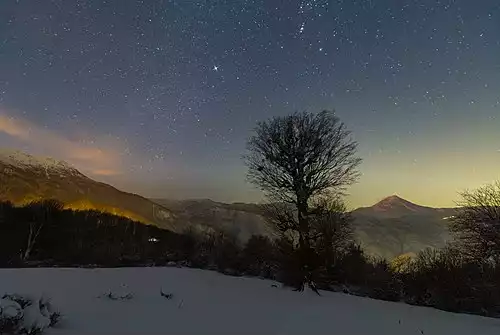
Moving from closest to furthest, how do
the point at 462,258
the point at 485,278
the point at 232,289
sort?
the point at 232,289 < the point at 485,278 < the point at 462,258

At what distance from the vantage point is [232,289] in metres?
8.11

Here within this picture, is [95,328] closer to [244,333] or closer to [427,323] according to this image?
[244,333]

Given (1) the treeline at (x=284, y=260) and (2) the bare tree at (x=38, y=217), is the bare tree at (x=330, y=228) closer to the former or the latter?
(1) the treeline at (x=284, y=260)

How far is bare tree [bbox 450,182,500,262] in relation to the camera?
11.2 m

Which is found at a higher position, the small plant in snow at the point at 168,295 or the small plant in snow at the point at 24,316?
the small plant in snow at the point at 24,316

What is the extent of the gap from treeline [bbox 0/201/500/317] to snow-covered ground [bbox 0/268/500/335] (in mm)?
2354

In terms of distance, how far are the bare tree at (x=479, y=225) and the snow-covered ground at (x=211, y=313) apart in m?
5.59

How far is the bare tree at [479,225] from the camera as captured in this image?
11172 millimetres

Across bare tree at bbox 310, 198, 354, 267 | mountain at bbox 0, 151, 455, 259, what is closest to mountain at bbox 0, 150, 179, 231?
mountain at bbox 0, 151, 455, 259

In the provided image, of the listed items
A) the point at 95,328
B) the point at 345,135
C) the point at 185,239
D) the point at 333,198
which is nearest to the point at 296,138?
the point at 345,135

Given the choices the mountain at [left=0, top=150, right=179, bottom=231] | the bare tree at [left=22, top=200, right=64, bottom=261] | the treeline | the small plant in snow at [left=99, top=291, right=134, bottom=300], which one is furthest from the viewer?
the mountain at [left=0, top=150, right=179, bottom=231]

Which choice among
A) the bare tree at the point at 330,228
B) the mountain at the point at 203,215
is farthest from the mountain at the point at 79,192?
the bare tree at the point at 330,228

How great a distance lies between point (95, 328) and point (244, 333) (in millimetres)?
1714

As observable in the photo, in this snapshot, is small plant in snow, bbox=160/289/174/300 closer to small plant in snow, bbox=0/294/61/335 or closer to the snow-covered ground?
the snow-covered ground
